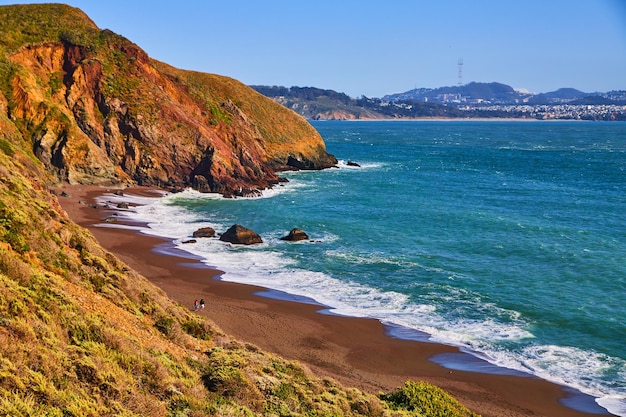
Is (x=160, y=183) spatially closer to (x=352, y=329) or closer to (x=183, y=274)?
(x=183, y=274)

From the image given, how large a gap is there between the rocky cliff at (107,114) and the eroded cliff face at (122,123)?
13 centimetres

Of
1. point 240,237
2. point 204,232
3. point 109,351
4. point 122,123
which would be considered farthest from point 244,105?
point 109,351

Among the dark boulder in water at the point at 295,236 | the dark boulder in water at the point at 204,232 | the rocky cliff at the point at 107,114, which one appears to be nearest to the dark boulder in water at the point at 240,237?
the dark boulder in water at the point at 204,232

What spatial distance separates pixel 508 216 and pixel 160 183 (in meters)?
42.9

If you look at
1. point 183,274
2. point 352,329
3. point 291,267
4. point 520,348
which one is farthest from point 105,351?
point 291,267

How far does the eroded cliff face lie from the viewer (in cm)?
6612

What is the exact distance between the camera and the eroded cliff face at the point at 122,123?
6612cm

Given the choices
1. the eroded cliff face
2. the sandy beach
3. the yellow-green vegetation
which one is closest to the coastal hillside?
the sandy beach

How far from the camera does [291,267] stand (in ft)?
137

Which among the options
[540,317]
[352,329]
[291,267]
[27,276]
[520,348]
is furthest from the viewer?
[291,267]

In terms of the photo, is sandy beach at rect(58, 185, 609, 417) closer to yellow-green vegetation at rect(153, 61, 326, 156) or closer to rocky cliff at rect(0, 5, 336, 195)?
rocky cliff at rect(0, 5, 336, 195)

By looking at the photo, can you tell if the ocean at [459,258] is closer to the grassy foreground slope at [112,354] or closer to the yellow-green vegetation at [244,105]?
the grassy foreground slope at [112,354]

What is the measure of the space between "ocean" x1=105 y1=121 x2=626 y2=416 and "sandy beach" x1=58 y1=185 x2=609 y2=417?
1.06 m

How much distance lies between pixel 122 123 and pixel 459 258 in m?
50.2
